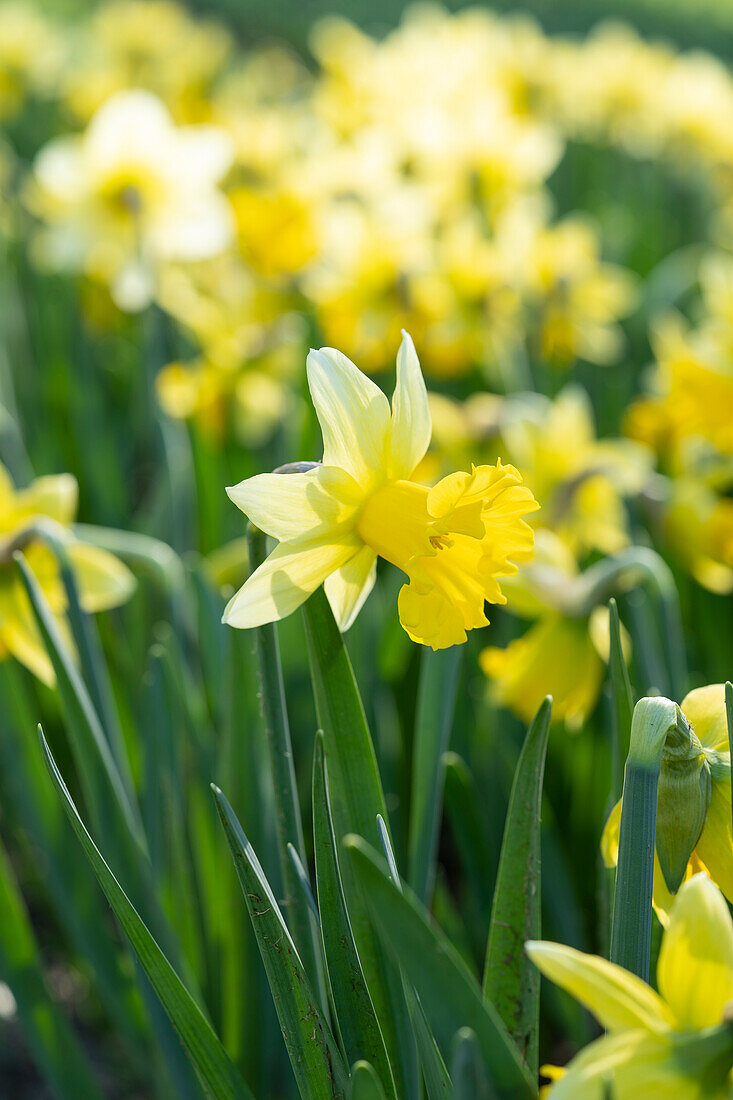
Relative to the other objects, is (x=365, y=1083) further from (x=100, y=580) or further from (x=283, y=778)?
(x=100, y=580)

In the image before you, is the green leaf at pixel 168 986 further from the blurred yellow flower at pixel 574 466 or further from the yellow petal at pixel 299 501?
the blurred yellow flower at pixel 574 466

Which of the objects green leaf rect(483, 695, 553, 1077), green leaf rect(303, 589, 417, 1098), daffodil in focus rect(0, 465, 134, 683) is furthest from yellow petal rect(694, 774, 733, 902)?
daffodil in focus rect(0, 465, 134, 683)

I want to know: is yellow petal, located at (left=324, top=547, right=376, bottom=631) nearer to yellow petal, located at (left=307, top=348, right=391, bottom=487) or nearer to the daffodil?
yellow petal, located at (left=307, top=348, right=391, bottom=487)

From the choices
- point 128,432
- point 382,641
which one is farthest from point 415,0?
point 382,641

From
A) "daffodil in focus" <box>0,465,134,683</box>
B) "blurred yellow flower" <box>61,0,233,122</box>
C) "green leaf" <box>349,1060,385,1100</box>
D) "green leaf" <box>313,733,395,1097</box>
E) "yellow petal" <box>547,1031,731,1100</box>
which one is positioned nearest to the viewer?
"yellow petal" <box>547,1031,731,1100</box>

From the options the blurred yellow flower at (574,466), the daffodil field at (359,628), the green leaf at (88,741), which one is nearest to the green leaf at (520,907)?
the daffodil field at (359,628)
